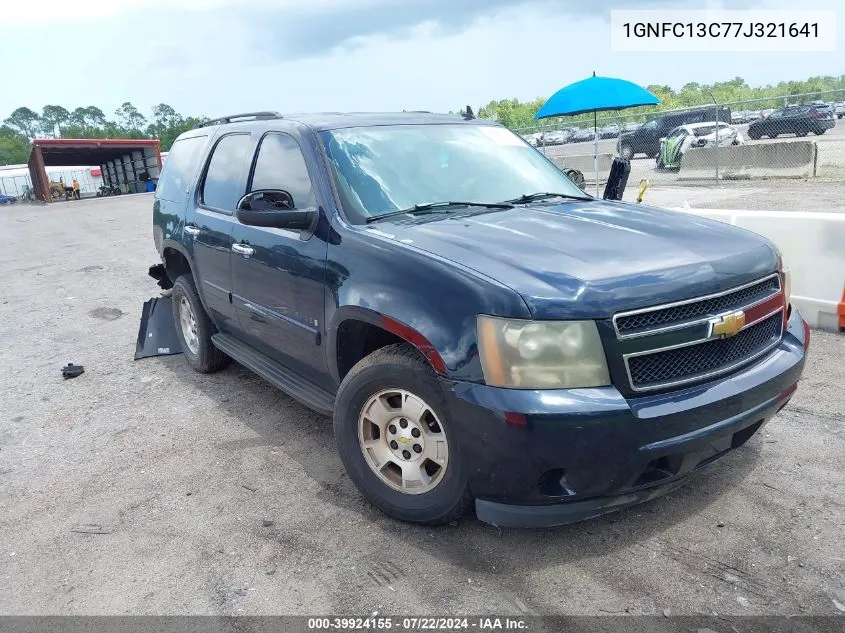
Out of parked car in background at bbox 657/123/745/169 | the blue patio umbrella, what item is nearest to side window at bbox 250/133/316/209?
the blue patio umbrella

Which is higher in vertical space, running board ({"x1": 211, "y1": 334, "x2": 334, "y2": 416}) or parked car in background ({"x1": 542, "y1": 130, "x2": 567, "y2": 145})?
parked car in background ({"x1": 542, "y1": 130, "x2": 567, "y2": 145})

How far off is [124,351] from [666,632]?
5321mm

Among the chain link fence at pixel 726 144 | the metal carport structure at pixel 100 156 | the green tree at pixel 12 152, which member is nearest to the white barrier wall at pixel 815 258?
the chain link fence at pixel 726 144

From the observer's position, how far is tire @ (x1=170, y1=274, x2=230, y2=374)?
511 cm

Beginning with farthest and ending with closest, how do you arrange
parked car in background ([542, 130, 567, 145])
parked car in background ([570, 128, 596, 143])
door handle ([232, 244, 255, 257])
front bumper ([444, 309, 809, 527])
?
parked car in background ([570, 128, 596, 143]) < parked car in background ([542, 130, 567, 145]) < door handle ([232, 244, 255, 257]) < front bumper ([444, 309, 809, 527])

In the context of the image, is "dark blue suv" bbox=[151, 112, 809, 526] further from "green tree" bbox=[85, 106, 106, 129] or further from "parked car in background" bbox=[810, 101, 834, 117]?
"green tree" bbox=[85, 106, 106, 129]

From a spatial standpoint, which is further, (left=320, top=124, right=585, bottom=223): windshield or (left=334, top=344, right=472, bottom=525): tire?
(left=320, top=124, right=585, bottom=223): windshield

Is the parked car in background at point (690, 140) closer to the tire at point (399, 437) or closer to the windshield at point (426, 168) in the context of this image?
the windshield at point (426, 168)

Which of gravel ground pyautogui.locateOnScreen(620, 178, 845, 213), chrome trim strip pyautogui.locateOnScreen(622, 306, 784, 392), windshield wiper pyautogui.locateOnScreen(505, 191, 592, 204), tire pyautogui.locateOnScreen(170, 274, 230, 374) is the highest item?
windshield wiper pyautogui.locateOnScreen(505, 191, 592, 204)

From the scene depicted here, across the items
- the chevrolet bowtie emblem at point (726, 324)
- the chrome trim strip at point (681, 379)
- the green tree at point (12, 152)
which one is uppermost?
the green tree at point (12, 152)

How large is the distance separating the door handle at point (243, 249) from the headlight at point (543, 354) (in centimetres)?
200

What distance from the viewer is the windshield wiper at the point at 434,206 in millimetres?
3419

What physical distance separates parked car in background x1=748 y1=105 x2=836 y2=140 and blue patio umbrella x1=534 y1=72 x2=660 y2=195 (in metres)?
13.1

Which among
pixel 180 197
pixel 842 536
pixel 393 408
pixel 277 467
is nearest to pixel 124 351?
pixel 180 197
